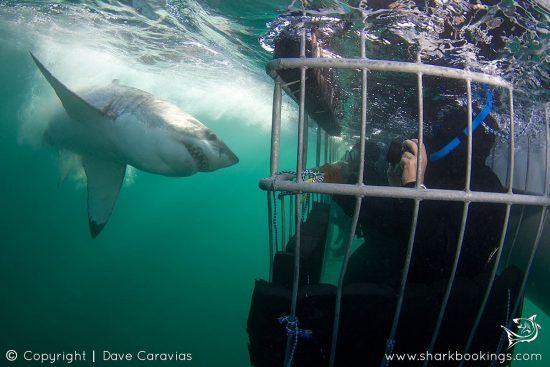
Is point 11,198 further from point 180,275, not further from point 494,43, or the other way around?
point 494,43

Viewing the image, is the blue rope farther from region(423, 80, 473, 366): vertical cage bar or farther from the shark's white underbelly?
the shark's white underbelly

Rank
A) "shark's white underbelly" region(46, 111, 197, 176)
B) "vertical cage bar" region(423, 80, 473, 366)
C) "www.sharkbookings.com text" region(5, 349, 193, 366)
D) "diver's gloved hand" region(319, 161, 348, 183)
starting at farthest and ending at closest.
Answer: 1. "www.sharkbookings.com text" region(5, 349, 193, 366)
2. "shark's white underbelly" region(46, 111, 197, 176)
3. "diver's gloved hand" region(319, 161, 348, 183)
4. "vertical cage bar" region(423, 80, 473, 366)

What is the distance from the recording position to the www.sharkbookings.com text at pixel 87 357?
45.1 ft

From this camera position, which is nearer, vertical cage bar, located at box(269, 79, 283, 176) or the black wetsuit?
vertical cage bar, located at box(269, 79, 283, 176)

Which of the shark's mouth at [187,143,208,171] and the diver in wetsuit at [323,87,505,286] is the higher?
the shark's mouth at [187,143,208,171]

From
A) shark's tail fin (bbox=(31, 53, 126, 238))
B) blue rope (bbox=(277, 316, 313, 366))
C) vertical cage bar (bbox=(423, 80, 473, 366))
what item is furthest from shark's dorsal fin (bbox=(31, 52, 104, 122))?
vertical cage bar (bbox=(423, 80, 473, 366))

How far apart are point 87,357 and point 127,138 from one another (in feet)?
54.7

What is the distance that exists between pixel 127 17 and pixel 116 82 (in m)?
3.72

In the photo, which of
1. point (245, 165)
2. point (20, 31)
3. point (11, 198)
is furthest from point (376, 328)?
point (245, 165)

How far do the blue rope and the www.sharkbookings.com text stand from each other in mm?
12737

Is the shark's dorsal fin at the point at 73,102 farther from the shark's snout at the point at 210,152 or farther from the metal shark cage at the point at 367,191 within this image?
the metal shark cage at the point at 367,191

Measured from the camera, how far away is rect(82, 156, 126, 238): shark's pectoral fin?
22.1ft

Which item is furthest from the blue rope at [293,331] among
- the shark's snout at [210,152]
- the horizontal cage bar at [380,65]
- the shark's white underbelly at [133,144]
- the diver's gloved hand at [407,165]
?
the shark's white underbelly at [133,144]

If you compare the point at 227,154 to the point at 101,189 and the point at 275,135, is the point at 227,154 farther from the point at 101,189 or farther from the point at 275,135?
the point at 101,189
